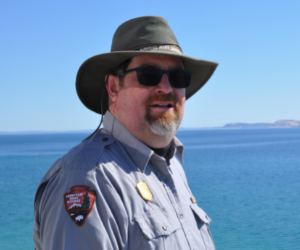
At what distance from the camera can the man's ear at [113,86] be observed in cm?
244

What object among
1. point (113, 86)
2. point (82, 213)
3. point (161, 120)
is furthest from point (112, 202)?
point (113, 86)

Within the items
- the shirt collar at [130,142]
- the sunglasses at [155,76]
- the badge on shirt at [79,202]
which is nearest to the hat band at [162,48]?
the sunglasses at [155,76]

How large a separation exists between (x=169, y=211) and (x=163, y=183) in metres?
0.20

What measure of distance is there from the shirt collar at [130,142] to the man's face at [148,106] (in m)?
0.06

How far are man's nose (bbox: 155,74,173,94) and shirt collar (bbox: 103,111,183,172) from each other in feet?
1.13

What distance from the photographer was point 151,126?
2.29 metres

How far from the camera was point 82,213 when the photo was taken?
5.43 ft

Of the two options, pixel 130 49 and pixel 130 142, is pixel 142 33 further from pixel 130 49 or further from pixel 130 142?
pixel 130 142

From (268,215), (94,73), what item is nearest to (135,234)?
(94,73)

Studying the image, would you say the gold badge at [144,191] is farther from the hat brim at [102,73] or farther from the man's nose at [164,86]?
the hat brim at [102,73]

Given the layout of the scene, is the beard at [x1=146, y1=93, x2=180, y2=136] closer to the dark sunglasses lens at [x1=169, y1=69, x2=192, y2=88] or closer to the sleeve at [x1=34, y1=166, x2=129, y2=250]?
the dark sunglasses lens at [x1=169, y1=69, x2=192, y2=88]

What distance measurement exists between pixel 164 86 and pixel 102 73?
0.50 meters

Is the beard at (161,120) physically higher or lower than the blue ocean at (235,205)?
higher

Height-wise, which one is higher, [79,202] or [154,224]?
[79,202]
